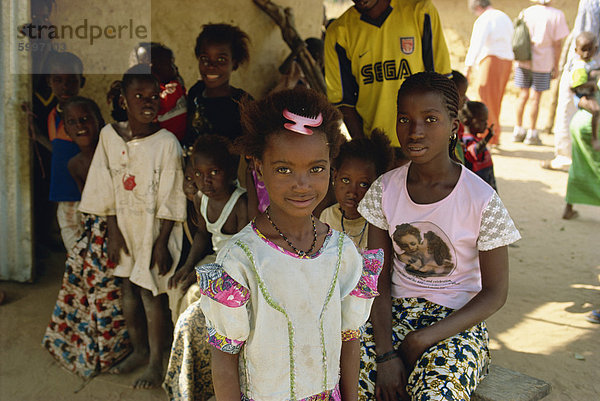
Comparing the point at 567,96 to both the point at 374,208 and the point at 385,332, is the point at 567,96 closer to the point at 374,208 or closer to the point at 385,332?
the point at 374,208

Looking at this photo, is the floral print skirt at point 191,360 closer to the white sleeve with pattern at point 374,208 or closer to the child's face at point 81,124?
the white sleeve with pattern at point 374,208

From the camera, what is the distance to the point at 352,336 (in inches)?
68.9

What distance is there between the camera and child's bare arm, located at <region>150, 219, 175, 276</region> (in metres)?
3.10

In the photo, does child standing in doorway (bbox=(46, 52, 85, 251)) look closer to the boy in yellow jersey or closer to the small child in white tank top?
the small child in white tank top

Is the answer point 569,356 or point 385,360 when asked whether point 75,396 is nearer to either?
point 385,360

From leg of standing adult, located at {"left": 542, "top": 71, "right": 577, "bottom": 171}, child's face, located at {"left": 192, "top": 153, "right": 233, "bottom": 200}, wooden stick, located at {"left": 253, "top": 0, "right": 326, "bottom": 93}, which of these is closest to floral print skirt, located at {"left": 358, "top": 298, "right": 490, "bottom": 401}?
child's face, located at {"left": 192, "top": 153, "right": 233, "bottom": 200}

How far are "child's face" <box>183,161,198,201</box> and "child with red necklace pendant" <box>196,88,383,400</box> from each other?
1400mm

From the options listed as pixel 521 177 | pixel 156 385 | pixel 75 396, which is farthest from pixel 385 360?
pixel 521 177

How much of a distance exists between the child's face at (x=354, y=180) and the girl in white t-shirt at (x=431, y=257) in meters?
0.28

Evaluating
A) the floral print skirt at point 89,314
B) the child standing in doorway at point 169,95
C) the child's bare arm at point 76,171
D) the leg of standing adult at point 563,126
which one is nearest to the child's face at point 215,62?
the child standing in doorway at point 169,95

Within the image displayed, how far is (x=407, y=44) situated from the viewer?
303 cm

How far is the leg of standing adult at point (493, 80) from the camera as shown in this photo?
816 centimetres

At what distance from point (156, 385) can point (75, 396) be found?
0.44 m

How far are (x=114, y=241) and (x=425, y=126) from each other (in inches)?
75.4
